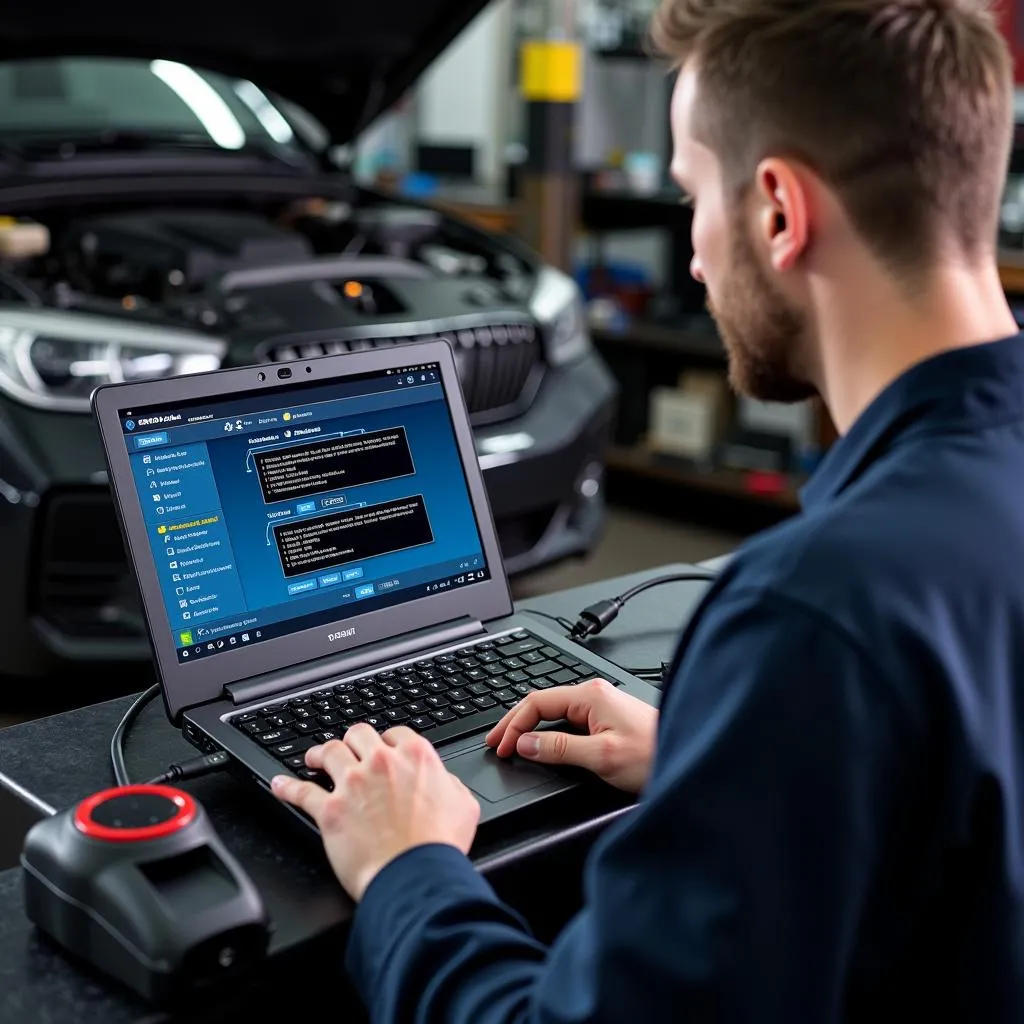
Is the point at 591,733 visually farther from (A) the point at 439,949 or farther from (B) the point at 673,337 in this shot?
(B) the point at 673,337

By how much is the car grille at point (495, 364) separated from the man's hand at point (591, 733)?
161 cm

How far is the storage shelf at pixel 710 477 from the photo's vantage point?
12.8 ft

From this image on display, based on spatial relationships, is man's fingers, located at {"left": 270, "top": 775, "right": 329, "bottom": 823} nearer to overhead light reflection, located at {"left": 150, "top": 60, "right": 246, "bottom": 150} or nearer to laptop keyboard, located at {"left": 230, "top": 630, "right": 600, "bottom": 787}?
laptop keyboard, located at {"left": 230, "top": 630, "right": 600, "bottom": 787}

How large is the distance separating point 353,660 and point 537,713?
0.61 ft

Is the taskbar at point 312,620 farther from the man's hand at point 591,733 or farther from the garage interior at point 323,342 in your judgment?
the man's hand at point 591,733

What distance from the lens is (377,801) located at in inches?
36.6

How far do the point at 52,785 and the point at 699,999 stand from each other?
23.2 inches

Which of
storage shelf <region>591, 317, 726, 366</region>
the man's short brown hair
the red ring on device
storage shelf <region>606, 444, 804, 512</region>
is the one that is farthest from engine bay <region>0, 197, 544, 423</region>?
the man's short brown hair

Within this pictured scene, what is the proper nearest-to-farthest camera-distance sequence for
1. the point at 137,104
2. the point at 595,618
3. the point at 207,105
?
the point at 595,618, the point at 137,104, the point at 207,105

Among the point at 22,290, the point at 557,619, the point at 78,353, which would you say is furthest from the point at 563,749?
the point at 22,290

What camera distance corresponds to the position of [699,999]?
0.66 meters

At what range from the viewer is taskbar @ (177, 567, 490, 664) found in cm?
112

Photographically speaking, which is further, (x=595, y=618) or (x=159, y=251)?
(x=159, y=251)

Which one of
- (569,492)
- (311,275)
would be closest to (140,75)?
(311,275)
